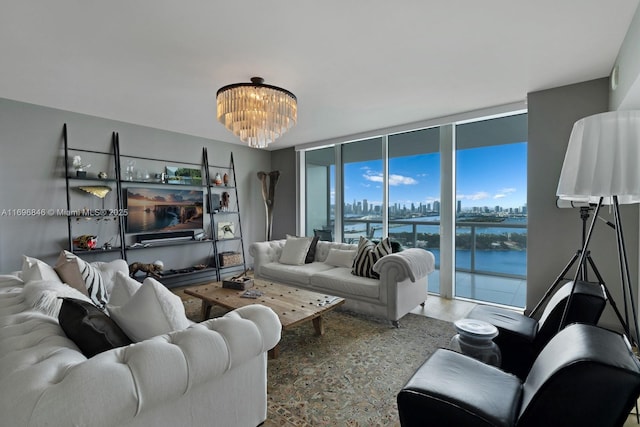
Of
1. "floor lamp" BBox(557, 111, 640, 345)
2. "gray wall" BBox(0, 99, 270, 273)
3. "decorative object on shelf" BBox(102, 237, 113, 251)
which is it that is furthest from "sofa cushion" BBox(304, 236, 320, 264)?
"floor lamp" BBox(557, 111, 640, 345)

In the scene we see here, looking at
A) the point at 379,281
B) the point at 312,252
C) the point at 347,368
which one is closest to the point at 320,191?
the point at 312,252

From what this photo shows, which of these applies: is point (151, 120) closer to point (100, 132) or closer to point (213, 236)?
point (100, 132)

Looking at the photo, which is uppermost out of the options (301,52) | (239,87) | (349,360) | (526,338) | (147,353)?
(301,52)

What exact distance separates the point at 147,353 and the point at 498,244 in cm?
444

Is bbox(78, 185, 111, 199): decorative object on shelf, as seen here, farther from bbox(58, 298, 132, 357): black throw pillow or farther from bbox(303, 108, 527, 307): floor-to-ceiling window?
bbox(303, 108, 527, 307): floor-to-ceiling window

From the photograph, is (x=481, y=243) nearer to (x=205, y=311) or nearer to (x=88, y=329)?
(x=205, y=311)

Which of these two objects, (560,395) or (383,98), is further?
(383,98)

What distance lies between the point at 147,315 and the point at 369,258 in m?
2.58

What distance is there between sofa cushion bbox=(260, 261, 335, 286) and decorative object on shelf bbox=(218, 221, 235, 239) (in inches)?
52.0

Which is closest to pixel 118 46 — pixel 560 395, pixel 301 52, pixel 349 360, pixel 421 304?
pixel 301 52

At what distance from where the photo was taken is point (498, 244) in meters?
4.25

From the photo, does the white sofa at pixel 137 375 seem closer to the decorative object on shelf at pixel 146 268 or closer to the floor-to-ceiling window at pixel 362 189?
the decorative object on shelf at pixel 146 268

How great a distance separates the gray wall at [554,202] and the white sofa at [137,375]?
3037mm

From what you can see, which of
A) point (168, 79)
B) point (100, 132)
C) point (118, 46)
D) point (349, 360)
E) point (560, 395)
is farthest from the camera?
point (100, 132)
